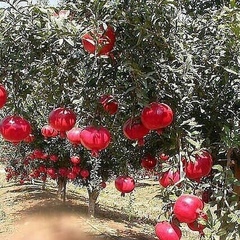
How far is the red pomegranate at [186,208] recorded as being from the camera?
1.27 meters

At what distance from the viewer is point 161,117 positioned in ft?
4.35

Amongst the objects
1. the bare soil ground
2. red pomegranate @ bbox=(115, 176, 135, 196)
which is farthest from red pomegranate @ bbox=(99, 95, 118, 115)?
the bare soil ground

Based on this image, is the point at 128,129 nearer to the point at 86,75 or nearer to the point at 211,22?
the point at 86,75

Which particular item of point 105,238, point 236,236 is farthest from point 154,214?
point 236,236

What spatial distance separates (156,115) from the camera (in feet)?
4.33

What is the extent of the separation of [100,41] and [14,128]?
42 cm

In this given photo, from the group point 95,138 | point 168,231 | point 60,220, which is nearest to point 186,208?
point 168,231

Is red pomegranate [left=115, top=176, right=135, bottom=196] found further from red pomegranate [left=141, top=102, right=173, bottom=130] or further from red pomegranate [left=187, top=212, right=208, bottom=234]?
red pomegranate [left=141, top=102, right=173, bottom=130]

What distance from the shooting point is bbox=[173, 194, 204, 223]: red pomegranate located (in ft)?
4.16

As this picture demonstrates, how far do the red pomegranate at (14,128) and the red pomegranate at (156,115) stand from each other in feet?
1.38

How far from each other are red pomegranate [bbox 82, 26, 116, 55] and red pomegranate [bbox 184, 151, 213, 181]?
479mm

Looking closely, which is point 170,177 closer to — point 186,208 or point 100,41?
point 186,208

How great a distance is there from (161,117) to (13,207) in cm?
1025

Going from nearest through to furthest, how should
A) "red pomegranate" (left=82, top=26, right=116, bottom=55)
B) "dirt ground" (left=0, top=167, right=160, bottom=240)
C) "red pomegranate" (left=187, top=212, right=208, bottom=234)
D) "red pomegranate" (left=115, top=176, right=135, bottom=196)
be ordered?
"red pomegranate" (left=82, top=26, right=116, bottom=55) → "red pomegranate" (left=187, top=212, right=208, bottom=234) → "red pomegranate" (left=115, top=176, right=135, bottom=196) → "dirt ground" (left=0, top=167, right=160, bottom=240)
